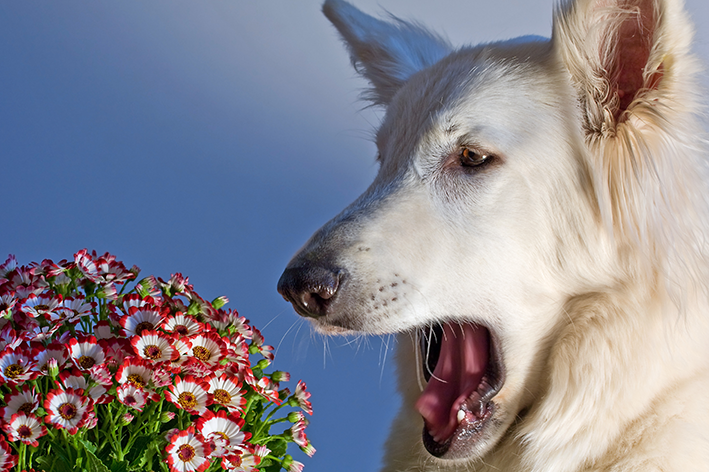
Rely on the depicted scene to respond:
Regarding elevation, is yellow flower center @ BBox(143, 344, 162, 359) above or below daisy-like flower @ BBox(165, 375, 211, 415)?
above

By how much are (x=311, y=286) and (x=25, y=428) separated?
0.55m

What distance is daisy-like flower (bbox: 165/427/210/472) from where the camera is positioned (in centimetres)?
99

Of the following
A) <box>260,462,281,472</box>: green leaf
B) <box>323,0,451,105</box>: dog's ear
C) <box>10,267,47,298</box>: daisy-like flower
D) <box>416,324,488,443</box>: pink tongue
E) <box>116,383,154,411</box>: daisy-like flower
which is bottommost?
<box>416,324,488,443</box>: pink tongue

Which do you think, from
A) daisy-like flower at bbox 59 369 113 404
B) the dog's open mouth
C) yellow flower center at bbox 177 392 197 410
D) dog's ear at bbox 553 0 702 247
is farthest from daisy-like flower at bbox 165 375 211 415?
dog's ear at bbox 553 0 702 247

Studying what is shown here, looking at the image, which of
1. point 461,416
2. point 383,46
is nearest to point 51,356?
point 461,416

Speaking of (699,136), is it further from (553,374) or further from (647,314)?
(553,374)

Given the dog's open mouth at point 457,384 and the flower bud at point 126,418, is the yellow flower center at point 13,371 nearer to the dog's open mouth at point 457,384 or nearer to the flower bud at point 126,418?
the flower bud at point 126,418

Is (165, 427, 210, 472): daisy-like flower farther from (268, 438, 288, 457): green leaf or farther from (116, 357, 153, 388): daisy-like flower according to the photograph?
(268, 438, 288, 457): green leaf

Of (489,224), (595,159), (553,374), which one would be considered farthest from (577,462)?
(595,159)

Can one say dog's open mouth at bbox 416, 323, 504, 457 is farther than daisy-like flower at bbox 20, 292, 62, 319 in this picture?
Yes

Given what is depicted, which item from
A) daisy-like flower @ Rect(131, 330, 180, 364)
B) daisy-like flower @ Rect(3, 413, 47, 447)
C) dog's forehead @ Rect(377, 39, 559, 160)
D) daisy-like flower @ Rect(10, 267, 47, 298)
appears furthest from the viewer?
dog's forehead @ Rect(377, 39, 559, 160)

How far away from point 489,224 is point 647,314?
0.40m

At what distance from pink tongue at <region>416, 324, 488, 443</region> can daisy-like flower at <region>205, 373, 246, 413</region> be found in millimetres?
521

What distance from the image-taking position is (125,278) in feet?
4.10
